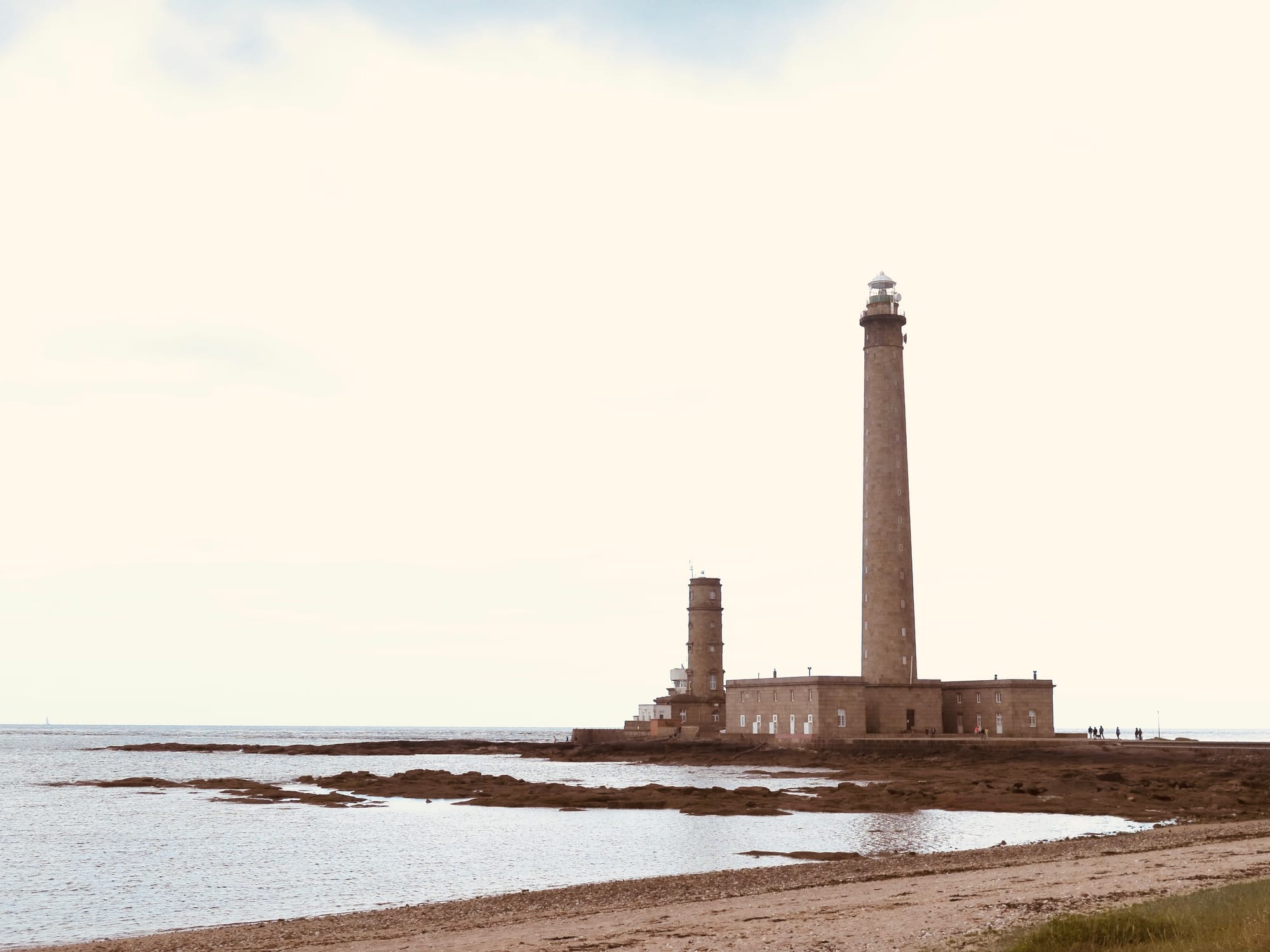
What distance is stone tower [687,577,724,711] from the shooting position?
8875 centimetres

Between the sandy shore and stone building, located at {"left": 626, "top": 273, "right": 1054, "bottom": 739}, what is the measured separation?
4159cm

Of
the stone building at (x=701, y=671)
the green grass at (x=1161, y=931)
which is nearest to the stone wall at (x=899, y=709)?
the stone building at (x=701, y=671)

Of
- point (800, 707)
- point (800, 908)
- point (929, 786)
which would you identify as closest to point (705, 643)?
point (800, 707)

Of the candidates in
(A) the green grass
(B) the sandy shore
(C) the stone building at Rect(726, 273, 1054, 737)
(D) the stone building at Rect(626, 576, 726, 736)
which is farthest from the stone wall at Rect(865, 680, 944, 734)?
(A) the green grass

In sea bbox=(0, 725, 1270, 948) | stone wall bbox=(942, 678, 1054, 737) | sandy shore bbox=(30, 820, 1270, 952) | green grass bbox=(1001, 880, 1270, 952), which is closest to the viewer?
green grass bbox=(1001, 880, 1270, 952)

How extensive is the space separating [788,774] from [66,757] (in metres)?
81.5

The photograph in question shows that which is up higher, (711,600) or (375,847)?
(711,600)

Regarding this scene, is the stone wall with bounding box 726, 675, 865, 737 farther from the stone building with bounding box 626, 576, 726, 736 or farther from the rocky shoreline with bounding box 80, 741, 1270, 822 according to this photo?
the stone building with bounding box 626, 576, 726, 736

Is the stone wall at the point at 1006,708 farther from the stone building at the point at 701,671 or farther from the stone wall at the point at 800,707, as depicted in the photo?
the stone building at the point at 701,671

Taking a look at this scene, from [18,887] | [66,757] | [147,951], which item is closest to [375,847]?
[18,887]

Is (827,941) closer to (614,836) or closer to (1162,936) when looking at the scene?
(1162,936)

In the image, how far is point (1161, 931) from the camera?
13.3m

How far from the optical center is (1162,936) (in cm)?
1303

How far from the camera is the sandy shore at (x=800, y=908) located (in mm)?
17219
